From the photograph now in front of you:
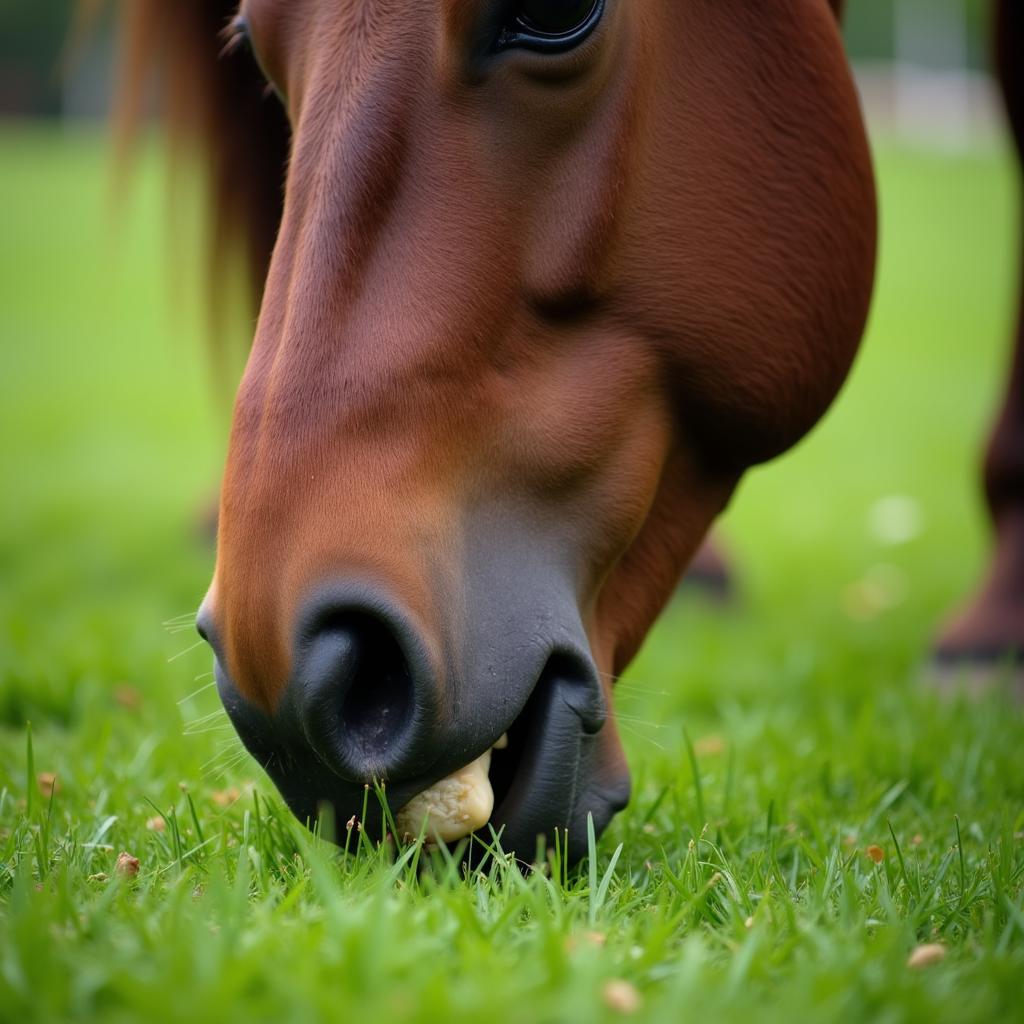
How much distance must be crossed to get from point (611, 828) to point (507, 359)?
81cm

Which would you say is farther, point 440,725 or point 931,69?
point 931,69

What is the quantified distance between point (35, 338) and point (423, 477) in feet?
34.2

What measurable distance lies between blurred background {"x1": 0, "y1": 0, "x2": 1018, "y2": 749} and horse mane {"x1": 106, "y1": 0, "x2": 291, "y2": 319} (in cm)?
17

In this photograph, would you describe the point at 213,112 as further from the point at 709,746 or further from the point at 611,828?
the point at 611,828

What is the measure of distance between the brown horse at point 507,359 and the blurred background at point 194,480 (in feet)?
1.66

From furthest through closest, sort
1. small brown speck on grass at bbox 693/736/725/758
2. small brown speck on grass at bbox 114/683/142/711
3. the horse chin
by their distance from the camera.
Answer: small brown speck on grass at bbox 114/683/142/711, small brown speck on grass at bbox 693/736/725/758, the horse chin

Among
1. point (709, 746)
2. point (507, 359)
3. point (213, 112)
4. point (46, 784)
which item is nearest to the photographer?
point (507, 359)

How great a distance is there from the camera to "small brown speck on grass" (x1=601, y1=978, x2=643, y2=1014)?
1.23 metres

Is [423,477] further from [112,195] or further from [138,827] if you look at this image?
[112,195]

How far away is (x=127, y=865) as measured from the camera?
1.74m


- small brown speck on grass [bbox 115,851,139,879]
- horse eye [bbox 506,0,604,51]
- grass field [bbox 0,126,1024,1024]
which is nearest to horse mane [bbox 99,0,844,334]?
grass field [bbox 0,126,1024,1024]

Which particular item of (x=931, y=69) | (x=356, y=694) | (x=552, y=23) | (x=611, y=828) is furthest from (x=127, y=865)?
(x=931, y=69)

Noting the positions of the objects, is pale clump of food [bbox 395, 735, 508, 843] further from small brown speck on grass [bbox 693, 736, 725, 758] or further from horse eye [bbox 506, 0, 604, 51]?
small brown speck on grass [bbox 693, 736, 725, 758]

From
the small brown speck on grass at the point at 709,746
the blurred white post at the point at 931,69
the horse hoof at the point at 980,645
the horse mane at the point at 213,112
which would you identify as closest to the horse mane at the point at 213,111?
the horse mane at the point at 213,112
